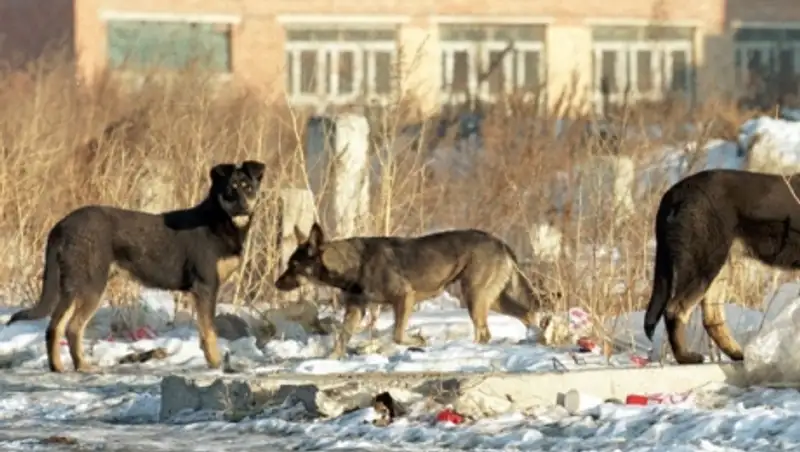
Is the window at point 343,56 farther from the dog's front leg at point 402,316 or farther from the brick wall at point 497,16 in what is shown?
the dog's front leg at point 402,316

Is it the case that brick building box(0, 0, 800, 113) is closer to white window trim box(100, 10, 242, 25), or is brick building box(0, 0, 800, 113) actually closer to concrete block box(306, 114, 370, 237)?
white window trim box(100, 10, 242, 25)

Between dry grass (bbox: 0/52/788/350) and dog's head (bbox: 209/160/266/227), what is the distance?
213 cm

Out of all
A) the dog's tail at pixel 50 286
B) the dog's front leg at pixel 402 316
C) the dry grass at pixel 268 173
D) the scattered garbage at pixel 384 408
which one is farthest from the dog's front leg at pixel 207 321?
the scattered garbage at pixel 384 408

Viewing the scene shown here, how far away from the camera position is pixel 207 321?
14.1 m

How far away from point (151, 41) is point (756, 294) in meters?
34.9

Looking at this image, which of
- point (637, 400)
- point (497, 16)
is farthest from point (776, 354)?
point (497, 16)

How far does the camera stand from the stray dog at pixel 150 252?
1416 cm

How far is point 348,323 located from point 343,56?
118 ft

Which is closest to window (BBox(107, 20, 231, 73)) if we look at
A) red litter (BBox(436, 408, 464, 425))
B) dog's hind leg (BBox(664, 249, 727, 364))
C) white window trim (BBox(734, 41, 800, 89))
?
white window trim (BBox(734, 41, 800, 89))

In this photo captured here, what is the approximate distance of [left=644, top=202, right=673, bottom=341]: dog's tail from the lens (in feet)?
39.9

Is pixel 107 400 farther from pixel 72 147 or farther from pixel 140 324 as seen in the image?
pixel 72 147

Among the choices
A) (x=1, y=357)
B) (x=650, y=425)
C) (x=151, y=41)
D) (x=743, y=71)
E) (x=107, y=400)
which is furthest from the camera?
(x=743, y=71)

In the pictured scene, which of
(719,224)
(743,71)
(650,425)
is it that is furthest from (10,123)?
(743,71)

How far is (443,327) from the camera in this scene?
1598 cm
